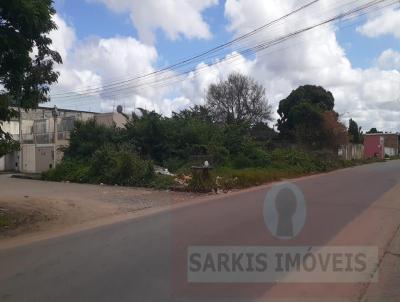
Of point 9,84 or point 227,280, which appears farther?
point 9,84

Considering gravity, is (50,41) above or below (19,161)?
above

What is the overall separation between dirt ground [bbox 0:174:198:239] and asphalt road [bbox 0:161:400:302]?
1.82 meters

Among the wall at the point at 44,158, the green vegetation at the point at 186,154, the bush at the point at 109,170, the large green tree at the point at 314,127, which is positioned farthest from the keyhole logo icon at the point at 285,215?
the large green tree at the point at 314,127

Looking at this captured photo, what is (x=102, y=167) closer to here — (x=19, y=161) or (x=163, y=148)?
(x=163, y=148)

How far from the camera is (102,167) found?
92.2 feet

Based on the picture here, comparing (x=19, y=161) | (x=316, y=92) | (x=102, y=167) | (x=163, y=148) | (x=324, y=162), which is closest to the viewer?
(x=102, y=167)

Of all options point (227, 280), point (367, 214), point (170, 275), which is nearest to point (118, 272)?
point (170, 275)

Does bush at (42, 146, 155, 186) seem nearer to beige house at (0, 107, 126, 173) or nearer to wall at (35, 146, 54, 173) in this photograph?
beige house at (0, 107, 126, 173)

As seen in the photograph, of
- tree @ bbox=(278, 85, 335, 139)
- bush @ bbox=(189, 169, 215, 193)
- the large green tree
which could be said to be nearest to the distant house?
tree @ bbox=(278, 85, 335, 139)

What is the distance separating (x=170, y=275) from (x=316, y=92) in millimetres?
59224

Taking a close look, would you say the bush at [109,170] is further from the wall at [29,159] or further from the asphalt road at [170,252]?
the wall at [29,159]

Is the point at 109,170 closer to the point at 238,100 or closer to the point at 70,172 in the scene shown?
the point at 70,172

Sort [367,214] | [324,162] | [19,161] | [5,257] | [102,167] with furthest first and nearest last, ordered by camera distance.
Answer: [19,161], [324,162], [102,167], [367,214], [5,257]

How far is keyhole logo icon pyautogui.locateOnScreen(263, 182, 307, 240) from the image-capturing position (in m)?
11.0
